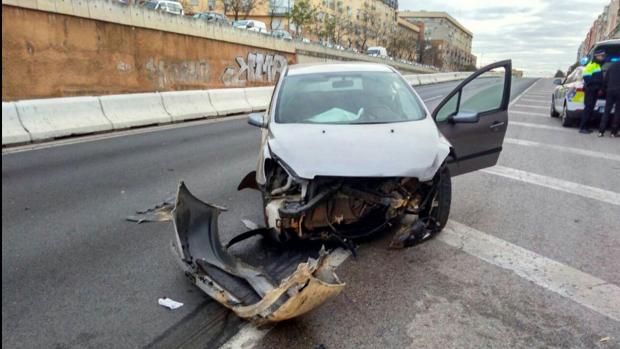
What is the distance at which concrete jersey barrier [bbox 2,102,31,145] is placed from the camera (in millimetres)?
8906

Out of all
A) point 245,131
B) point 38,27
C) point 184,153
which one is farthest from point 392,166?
point 38,27

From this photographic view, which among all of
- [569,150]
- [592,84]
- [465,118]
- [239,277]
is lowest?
[239,277]

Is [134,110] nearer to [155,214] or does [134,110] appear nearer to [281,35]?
[155,214]

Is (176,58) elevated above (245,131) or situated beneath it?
elevated above

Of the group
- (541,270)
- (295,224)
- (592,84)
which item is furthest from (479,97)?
(592,84)

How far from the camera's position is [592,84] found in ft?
33.5

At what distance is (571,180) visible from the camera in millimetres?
6660

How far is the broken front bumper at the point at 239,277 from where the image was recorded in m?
2.68

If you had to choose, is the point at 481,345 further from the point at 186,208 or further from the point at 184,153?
the point at 184,153

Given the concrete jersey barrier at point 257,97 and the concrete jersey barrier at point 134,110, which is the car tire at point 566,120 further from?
the concrete jersey barrier at point 134,110

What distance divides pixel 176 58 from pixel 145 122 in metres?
6.97

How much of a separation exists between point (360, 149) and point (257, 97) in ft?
46.1

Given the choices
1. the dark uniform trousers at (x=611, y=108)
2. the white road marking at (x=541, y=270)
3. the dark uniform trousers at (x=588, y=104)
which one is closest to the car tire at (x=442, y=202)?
the white road marking at (x=541, y=270)

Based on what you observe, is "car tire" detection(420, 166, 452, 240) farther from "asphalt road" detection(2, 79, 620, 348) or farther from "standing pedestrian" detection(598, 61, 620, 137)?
"standing pedestrian" detection(598, 61, 620, 137)
